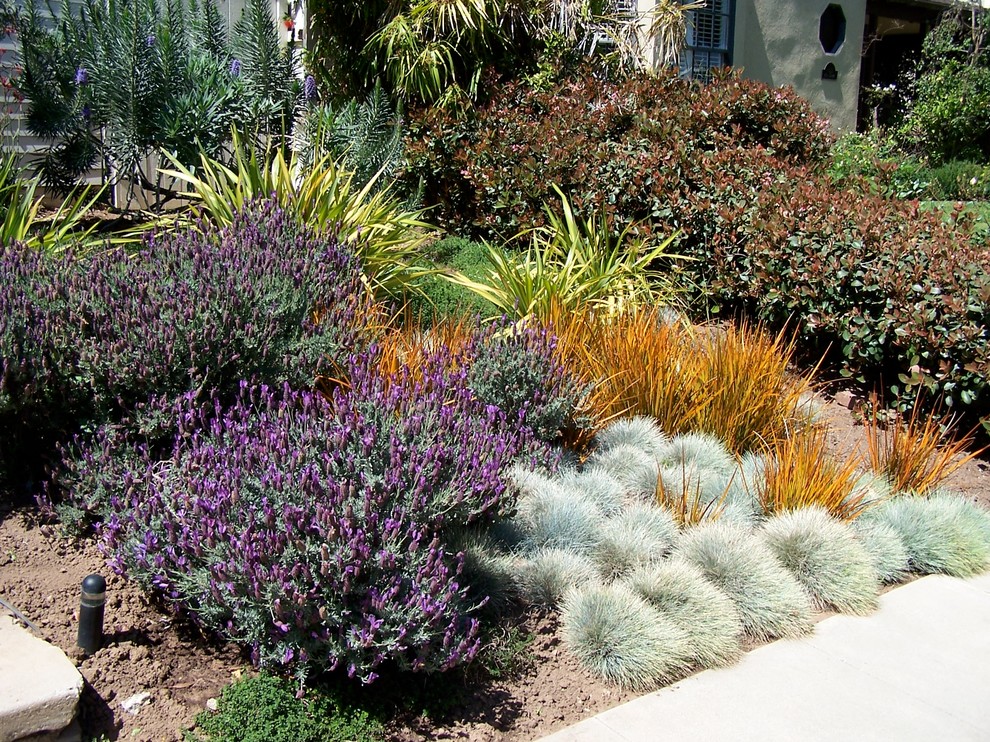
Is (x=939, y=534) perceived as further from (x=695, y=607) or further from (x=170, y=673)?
(x=170, y=673)

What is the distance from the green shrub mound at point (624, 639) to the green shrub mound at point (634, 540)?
36 cm

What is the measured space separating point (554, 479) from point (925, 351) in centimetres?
281

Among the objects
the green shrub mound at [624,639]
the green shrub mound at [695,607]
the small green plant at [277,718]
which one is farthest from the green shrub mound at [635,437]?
the small green plant at [277,718]

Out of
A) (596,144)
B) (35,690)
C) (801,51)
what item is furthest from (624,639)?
(801,51)

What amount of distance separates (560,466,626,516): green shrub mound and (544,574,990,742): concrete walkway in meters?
1.03

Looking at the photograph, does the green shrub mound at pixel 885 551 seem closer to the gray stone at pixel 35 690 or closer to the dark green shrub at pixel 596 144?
the gray stone at pixel 35 690

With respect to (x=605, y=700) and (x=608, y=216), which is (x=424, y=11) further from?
(x=605, y=700)

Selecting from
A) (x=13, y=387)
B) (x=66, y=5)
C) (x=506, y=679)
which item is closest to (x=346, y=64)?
(x=66, y=5)

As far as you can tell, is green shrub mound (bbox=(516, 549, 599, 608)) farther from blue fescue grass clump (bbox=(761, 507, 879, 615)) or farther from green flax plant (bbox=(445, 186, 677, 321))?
green flax plant (bbox=(445, 186, 677, 321))

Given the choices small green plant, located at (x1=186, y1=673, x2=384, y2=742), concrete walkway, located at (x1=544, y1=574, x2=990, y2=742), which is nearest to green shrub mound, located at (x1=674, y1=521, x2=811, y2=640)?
concrete walkway, located at (x1=544, y1=574, x2=990, y2=742)

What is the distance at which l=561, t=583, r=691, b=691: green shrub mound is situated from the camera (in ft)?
11.8

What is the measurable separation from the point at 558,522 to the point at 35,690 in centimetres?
219

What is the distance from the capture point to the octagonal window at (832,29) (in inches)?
628

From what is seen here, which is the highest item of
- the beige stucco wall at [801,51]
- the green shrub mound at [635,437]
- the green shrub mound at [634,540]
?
the beige stucco wall at [801,51]
